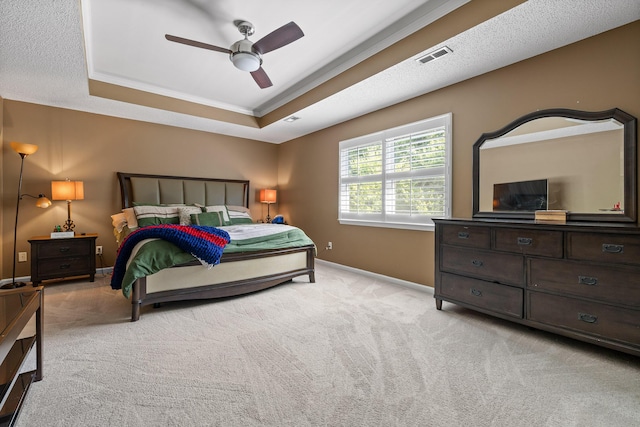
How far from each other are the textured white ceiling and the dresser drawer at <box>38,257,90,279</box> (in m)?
2.23

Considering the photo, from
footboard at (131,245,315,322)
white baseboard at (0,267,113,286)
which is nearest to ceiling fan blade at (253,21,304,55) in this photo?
footboard at (131,245,315,322)

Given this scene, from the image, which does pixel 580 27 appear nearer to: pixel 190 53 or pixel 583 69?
pixel 583 69

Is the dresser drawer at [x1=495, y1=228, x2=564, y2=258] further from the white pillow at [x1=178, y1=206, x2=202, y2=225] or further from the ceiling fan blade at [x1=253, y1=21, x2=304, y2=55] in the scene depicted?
the white pillow at [x1=178, y1=206, x2=202, y2=225]

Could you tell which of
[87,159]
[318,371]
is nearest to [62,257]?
[87,159]

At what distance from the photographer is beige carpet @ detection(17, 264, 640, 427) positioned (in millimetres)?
1527

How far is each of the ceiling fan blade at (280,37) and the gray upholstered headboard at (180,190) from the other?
3249mm

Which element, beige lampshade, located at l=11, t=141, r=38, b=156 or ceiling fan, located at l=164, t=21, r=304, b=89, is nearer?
ceiling fan, located at l=164, t=21, r=304, b=89

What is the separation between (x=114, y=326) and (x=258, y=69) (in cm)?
289

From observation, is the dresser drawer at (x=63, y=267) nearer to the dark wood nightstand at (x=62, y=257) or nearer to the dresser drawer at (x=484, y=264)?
the dark wood nightstand at (x=62, y=257)

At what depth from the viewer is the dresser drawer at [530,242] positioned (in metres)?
2.29

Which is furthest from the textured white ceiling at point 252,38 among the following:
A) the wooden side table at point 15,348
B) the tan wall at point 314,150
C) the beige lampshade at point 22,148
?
the wooden side table at point 15,348

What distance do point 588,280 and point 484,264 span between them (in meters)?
0.73

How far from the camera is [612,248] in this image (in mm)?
2027

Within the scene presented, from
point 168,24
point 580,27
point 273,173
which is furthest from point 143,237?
point 580,27
